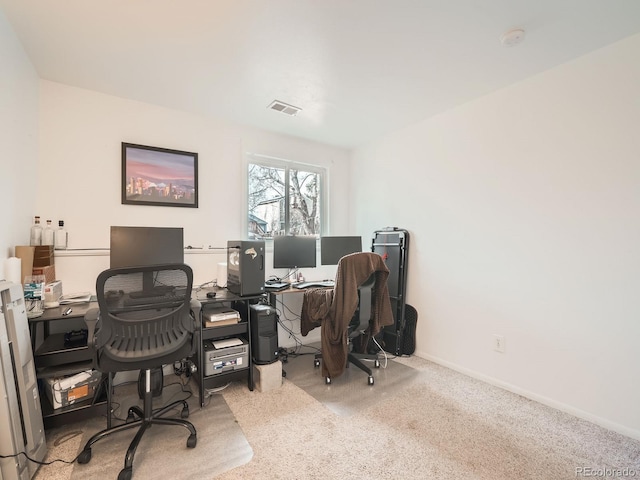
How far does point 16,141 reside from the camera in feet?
6.32

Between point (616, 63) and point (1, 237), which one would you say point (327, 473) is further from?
point (616, 63)

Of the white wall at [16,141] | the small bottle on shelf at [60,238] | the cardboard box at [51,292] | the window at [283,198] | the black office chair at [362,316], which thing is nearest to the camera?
the white wall at [16,141]

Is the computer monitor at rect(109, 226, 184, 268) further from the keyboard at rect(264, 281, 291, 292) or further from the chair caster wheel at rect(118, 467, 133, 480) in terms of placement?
the chair caster wheel at rect(118, 467, 133, 480)

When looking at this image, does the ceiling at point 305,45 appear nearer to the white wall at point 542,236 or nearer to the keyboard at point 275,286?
the white wall at point 542,236

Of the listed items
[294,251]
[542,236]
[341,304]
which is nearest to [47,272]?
[294,251]

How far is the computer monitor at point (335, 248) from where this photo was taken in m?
3.52

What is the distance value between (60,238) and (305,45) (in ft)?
7.86

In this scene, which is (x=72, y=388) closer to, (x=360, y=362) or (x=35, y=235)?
(x=35, y=235)

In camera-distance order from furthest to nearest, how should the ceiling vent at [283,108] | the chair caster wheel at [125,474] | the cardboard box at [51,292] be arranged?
the ceiling vent at [283,108]
the cardboard box at [51,292]
the chair caster wheel at [125,474]

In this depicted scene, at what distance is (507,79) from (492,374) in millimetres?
2519

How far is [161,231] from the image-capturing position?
8.18 ft

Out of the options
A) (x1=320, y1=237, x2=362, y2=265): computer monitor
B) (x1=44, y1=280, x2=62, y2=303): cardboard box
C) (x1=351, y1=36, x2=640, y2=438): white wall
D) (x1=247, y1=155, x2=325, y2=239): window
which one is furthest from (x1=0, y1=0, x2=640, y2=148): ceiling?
(x1=44, y1=280, x2=62, y2=303): cardboard box

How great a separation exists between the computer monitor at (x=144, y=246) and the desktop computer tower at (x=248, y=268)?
19.0 inches

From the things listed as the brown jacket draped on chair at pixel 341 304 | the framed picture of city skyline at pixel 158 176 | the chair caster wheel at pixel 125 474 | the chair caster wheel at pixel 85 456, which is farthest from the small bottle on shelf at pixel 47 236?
the brown jacket draped on chair at pixel 341 304
